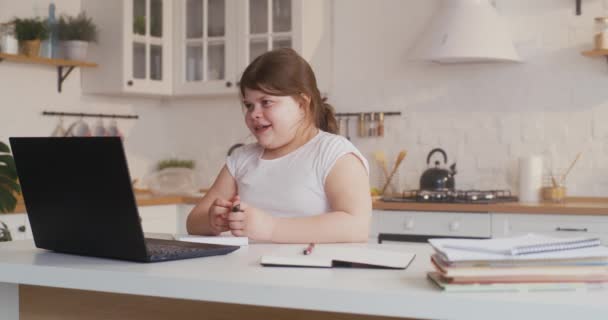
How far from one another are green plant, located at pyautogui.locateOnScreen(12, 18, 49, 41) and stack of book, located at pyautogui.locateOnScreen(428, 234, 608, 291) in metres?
3.33

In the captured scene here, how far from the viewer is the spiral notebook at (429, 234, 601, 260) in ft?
4.37

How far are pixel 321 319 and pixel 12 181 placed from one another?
6.48ft

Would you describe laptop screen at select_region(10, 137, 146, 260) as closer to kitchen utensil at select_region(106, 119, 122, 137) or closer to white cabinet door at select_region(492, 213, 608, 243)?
white cabinet door at select_region(492, 213, 608, 243)

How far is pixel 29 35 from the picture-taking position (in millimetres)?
4191

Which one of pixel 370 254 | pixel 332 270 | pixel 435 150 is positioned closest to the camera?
pixel 332 270

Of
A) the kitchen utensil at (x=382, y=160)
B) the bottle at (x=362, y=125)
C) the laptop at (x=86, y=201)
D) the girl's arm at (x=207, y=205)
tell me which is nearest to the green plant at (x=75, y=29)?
the bottle at (x=362, y=125)

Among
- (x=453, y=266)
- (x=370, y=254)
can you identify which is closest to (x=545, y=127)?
(x=370, y=254)

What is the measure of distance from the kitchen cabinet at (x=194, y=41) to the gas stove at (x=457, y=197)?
0.91 meters

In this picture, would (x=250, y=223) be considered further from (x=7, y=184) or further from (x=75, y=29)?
(x=75, y=29)

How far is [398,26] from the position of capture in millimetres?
4598

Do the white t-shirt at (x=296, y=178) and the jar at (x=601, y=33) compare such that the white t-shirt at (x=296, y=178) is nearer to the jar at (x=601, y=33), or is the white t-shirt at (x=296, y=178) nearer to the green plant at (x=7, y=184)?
the green plant at (x=7, y=184)

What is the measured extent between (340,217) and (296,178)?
0.79 feet

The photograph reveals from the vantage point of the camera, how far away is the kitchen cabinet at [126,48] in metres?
4.64

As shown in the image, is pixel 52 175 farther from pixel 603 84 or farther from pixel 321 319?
pixel 603 84
